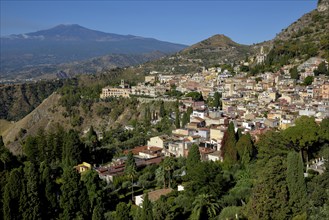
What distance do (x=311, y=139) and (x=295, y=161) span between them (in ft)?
23.8

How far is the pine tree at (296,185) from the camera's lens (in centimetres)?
1627

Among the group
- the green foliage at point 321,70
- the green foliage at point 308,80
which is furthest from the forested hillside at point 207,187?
the green foliage at point 321,70

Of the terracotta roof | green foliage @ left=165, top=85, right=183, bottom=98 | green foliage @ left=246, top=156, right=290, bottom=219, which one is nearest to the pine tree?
Result: green foliage @ left=246, top=156, right=290, bottom=219

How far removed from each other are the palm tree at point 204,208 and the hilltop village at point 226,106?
817 cm

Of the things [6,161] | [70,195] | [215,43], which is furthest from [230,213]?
[215,43]

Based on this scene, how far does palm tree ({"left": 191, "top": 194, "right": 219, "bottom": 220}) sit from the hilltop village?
8.17 metres

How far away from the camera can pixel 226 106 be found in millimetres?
45562

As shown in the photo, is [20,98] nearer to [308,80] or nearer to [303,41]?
[303,41]

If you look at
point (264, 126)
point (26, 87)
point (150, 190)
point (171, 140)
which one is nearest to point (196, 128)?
Answer: point (171, 140)

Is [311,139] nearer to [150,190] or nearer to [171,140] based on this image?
[150,190]

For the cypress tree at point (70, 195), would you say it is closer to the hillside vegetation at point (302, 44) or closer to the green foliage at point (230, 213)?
the green foliage at point (230, 213)

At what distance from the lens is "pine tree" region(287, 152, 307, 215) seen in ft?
53.4

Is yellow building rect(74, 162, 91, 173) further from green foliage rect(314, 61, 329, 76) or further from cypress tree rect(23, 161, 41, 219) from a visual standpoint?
green foliage rect(314, 61, 329, 76)

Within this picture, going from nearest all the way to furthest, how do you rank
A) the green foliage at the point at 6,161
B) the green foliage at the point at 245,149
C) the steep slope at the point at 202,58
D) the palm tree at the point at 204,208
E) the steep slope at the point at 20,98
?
the palm tree at the point at 204,208, the green foliage at the point at 245,149, the green foliage at the point at 6,161, the steep slope at the point at 20,98, the steep slope at the point at 202,58
